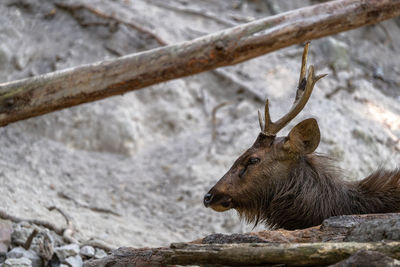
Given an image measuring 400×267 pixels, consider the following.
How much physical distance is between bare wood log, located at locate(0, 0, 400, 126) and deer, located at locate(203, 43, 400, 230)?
120 centimetres

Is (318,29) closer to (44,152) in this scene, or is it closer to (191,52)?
(191,52)

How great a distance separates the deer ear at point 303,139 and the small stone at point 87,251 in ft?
7.45

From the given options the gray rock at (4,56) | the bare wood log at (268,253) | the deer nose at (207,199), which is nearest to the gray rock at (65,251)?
the deer nose at (207,199)

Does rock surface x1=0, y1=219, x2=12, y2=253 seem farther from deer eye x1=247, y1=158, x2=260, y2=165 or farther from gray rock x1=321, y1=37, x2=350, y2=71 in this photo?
gray rock x1=321, y1=37, x2=350, y2=71

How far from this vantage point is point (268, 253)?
3.16m

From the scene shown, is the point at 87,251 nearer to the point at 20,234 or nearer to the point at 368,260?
the point at 20,234

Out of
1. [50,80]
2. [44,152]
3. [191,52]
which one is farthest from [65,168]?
[191,52]

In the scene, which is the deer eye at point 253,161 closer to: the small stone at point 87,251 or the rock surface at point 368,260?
the small stone at point 87,251

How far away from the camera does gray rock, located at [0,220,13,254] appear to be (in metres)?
5.25

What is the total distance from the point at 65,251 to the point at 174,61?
2186mm

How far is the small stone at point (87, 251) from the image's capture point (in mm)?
5633

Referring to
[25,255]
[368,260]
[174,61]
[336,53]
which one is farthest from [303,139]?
[336,53]

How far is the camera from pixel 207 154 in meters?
A: 8.76

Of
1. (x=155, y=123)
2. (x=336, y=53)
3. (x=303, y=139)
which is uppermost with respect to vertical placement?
(x=336, y=53)
